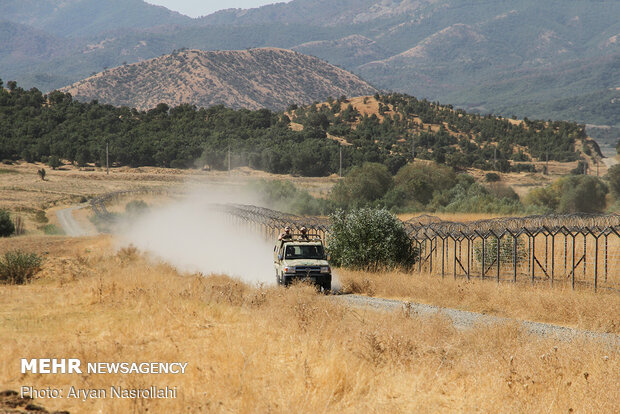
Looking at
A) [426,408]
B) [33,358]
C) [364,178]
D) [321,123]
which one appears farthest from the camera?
[321,123]

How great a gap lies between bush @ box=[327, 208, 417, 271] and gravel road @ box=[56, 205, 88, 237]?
113 ft

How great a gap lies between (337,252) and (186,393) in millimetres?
23006

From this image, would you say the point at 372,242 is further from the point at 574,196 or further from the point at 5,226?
the point at 574,196

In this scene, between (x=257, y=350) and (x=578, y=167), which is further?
(x=578, y=167)

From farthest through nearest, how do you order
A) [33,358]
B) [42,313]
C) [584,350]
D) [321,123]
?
[321,123] < [42,313] < [584,350] < [33,358]

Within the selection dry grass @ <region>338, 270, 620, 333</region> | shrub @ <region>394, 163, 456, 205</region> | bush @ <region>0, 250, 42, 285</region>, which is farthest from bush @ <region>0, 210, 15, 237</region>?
shrub @ <region>394, 163, 456, 205</region>

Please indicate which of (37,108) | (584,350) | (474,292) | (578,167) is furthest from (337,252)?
(37,108)

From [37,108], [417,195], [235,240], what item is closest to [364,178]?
[417,195]

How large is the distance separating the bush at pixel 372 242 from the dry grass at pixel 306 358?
1373cm

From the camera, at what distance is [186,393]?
11047mm

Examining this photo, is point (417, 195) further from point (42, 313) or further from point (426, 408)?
point (426, 408)

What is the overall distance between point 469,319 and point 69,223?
192 feet

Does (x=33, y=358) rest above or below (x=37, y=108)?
below

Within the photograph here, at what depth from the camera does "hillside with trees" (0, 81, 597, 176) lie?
12675 cm
